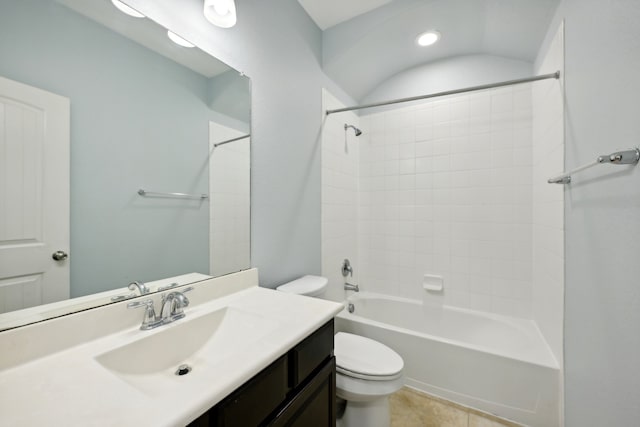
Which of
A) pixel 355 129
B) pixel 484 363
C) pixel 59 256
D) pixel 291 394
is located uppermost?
pixel 355 129

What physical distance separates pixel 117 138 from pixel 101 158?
9 cm

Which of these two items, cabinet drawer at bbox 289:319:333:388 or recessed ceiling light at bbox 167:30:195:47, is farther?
recessed ceiling light at bbox 167:30:195:47

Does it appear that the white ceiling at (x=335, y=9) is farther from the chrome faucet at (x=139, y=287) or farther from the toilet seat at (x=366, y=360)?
the toilet seat at (x=366, y=360)

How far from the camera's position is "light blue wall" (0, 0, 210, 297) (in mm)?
691

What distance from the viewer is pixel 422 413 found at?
4.97 ft

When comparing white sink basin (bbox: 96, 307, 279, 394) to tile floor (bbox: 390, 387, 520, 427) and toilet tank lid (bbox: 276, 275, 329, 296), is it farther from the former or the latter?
tile floor (bbox: 390, 387, 520, 427)

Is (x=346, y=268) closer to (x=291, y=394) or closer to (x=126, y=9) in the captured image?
Result: (x=291, y=394)

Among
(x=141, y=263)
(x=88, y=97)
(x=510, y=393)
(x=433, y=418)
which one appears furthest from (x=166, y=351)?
(x=510, y=393)

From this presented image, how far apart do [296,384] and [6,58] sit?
1.20 metres

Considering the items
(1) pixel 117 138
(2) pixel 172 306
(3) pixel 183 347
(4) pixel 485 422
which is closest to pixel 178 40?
(1) pixel 117 138

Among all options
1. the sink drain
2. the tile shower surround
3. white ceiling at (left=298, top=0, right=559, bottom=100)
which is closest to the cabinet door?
the sink drain

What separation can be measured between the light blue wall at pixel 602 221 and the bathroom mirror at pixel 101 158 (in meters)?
1.48

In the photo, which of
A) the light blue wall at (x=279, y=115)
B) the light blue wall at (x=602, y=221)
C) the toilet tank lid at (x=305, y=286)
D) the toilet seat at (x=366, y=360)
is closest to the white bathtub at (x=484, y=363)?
the light blue wall at (x=602, y=221)

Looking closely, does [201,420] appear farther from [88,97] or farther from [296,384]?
[88,97]
